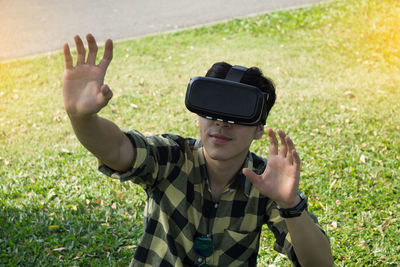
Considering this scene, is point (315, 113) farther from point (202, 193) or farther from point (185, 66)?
point (202, 193)

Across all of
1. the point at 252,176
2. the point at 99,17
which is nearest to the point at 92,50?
the point at 252,176

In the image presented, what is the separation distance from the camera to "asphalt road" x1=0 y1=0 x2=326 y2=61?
8.23m

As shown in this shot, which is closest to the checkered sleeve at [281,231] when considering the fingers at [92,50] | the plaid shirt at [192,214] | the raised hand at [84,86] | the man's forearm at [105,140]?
the plaid shirt at [192,214]

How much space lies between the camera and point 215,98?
81.4 inches

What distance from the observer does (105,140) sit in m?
1.99

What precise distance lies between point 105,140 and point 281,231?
1002 mm

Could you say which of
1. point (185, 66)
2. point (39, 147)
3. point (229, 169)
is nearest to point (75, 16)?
point (185, 66)

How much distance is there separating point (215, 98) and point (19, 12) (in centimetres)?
837

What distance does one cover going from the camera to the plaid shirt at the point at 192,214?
2.33m

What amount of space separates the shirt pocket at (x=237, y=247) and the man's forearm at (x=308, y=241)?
342mm

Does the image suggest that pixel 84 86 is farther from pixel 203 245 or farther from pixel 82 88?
pixel 203 245

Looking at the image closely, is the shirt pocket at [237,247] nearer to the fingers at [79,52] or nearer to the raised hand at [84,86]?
the raised hand at [84,86]

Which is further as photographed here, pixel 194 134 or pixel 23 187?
pixel 194 134

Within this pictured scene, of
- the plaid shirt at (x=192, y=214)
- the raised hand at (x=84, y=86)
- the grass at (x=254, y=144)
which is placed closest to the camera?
the raised hand at (x=84, y=86)
